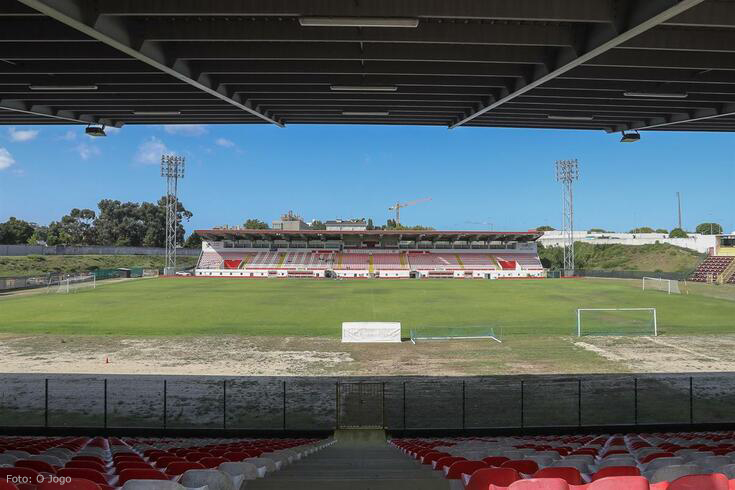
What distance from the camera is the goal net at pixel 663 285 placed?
5044cm

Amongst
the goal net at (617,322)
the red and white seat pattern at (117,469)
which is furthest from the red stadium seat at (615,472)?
the goal net at (617,322)

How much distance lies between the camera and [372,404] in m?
15.2

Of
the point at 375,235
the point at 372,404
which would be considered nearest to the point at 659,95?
the point at 372,404

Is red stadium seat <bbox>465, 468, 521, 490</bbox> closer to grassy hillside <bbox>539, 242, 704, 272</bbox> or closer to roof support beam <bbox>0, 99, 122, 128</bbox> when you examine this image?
roof support beam <bbox>0, 99, 122, 128</bbox>

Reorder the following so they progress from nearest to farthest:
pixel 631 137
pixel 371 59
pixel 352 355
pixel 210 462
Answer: pixel 210 462
pixel 371 59
pixel 631 137
pixel 352 355

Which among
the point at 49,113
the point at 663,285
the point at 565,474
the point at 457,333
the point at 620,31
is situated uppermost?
the point at 49,113

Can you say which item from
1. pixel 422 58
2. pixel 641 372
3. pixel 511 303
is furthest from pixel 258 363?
pixel 511 303

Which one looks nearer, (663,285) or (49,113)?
(49,113)

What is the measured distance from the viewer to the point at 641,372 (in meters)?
18.2

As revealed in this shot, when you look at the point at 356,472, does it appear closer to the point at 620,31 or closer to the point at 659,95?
the point at 620,31

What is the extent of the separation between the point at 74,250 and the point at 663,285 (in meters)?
111

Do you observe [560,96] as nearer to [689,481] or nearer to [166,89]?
[166,89]

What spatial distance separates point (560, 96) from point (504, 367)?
1123 centimetres

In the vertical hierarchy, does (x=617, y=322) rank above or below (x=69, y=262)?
below
